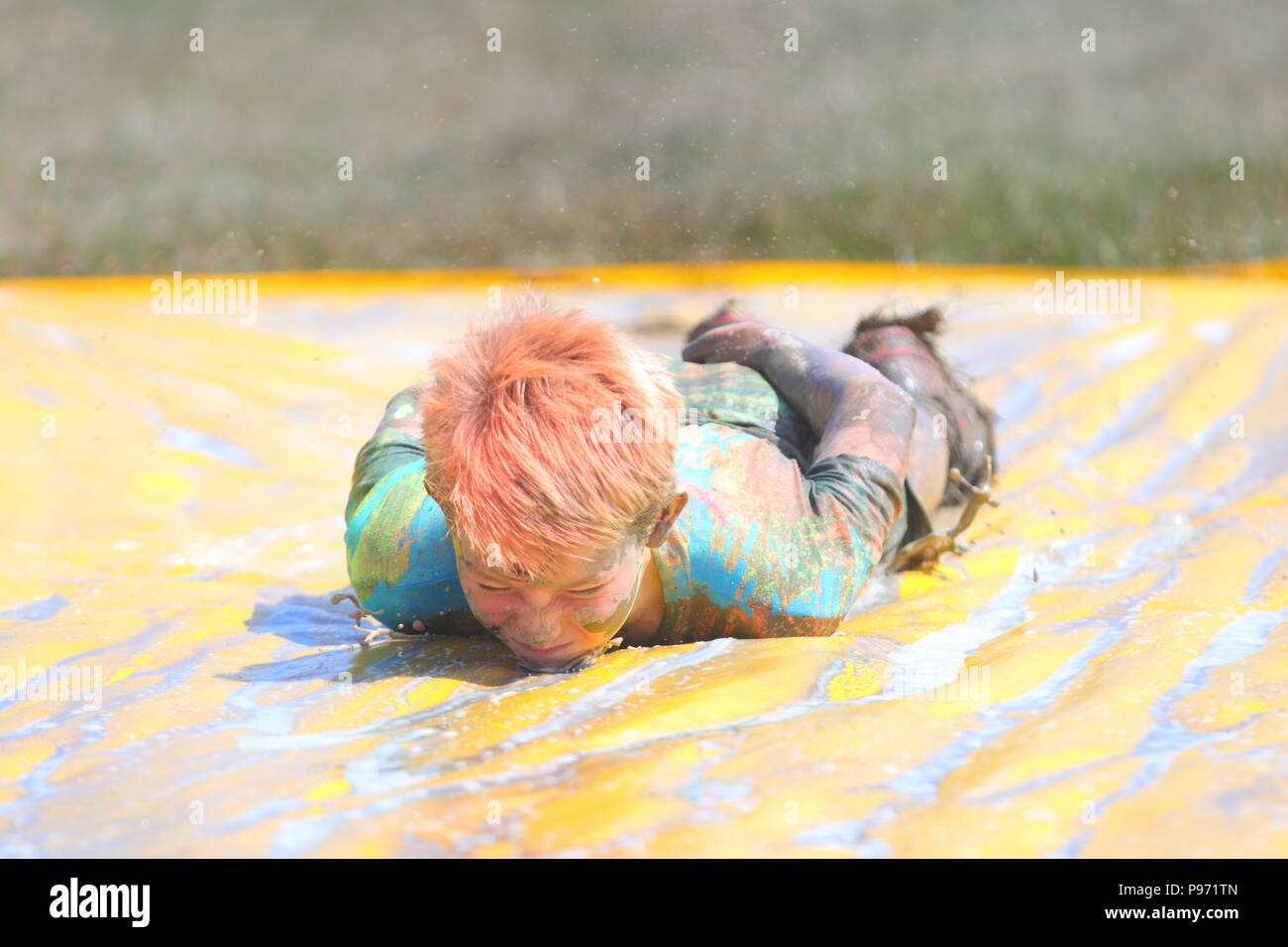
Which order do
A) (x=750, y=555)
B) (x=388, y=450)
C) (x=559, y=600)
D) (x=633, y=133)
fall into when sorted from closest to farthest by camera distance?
(x=559, y=600)
(x=750, y=555)
(x=388, y=450)
(x=633, y=133)

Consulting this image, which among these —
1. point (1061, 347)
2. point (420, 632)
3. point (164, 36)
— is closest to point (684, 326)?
point (1061, 347)

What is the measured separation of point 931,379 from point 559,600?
128 centimetres

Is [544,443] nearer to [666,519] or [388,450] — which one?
[666,519]

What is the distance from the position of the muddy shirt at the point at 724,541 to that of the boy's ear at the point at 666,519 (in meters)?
0.07

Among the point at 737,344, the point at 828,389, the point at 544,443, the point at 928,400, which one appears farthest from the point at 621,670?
the point at 928,400

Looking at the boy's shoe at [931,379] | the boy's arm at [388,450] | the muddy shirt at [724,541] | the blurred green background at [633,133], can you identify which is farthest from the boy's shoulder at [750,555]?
the blurred green background at [633,133]

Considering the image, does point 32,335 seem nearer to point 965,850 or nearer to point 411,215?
point 965,850

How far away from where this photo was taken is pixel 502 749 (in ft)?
5.61

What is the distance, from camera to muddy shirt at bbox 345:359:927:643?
83.7 inches

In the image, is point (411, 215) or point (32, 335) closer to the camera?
point (32, 335)

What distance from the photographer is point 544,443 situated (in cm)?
183

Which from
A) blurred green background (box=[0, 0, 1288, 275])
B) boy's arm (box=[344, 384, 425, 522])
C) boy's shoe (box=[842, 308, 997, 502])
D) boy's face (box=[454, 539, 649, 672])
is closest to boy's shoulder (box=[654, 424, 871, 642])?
boy's face (box=[454, 539, 649, 672])

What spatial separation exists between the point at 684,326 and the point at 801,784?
4.52m

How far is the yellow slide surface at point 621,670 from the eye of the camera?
150 cm
